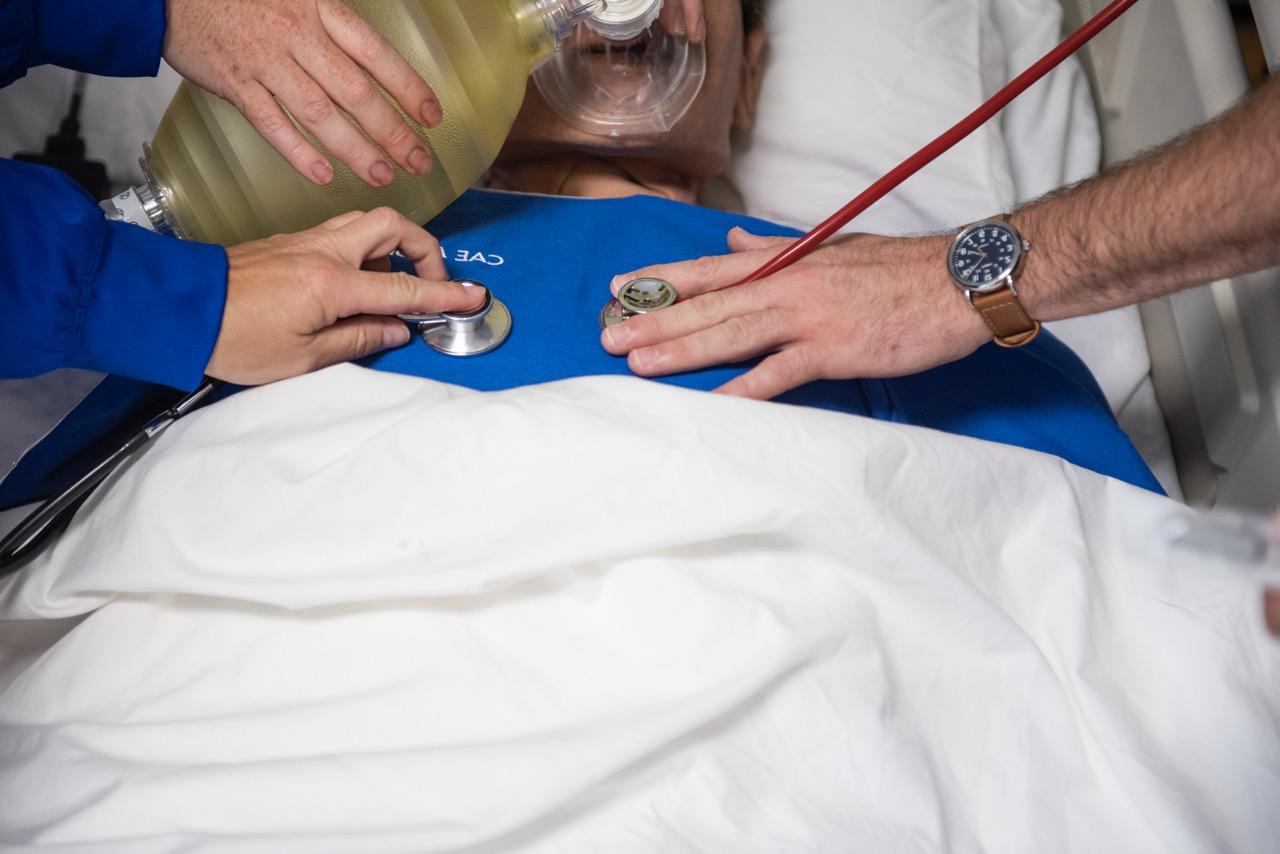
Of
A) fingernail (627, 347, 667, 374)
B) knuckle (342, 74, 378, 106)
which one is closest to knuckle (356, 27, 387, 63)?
knuckle (342, 74, 378, 106)

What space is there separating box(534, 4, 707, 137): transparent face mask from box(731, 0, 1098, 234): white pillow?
12.2 inches

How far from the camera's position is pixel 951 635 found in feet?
2.34

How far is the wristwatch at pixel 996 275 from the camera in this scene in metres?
0.92

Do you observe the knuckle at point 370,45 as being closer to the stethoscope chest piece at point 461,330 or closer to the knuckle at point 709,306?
the stethoscope chest piece at point 461,330

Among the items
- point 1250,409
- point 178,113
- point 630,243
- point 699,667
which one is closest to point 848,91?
point 630,243

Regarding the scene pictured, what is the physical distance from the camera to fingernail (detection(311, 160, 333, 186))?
87 cm

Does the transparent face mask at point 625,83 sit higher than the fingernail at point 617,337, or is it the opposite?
the transparent face mask at point 625,83

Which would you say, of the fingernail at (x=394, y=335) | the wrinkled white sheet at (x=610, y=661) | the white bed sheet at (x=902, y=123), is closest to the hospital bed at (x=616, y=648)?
the wrinkled white sheet at (x=610, y=661)

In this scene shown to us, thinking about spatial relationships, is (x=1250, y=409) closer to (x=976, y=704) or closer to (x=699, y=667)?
(x=976, y=704)

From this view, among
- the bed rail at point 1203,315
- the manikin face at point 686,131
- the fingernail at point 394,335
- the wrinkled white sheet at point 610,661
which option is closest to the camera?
the wrinkled white sheet at point 610,661

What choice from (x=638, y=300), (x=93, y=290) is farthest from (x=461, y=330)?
(x=93, y=290)

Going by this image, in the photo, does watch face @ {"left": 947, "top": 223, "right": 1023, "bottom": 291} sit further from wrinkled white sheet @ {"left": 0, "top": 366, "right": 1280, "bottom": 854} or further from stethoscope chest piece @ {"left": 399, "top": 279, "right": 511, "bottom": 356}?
stethoscope chest piece @ {"left": 399, "top": 279, "right": 511, "bottom": 356}

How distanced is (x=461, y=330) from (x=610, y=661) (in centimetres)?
37

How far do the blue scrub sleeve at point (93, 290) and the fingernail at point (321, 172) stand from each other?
0.12 metres
